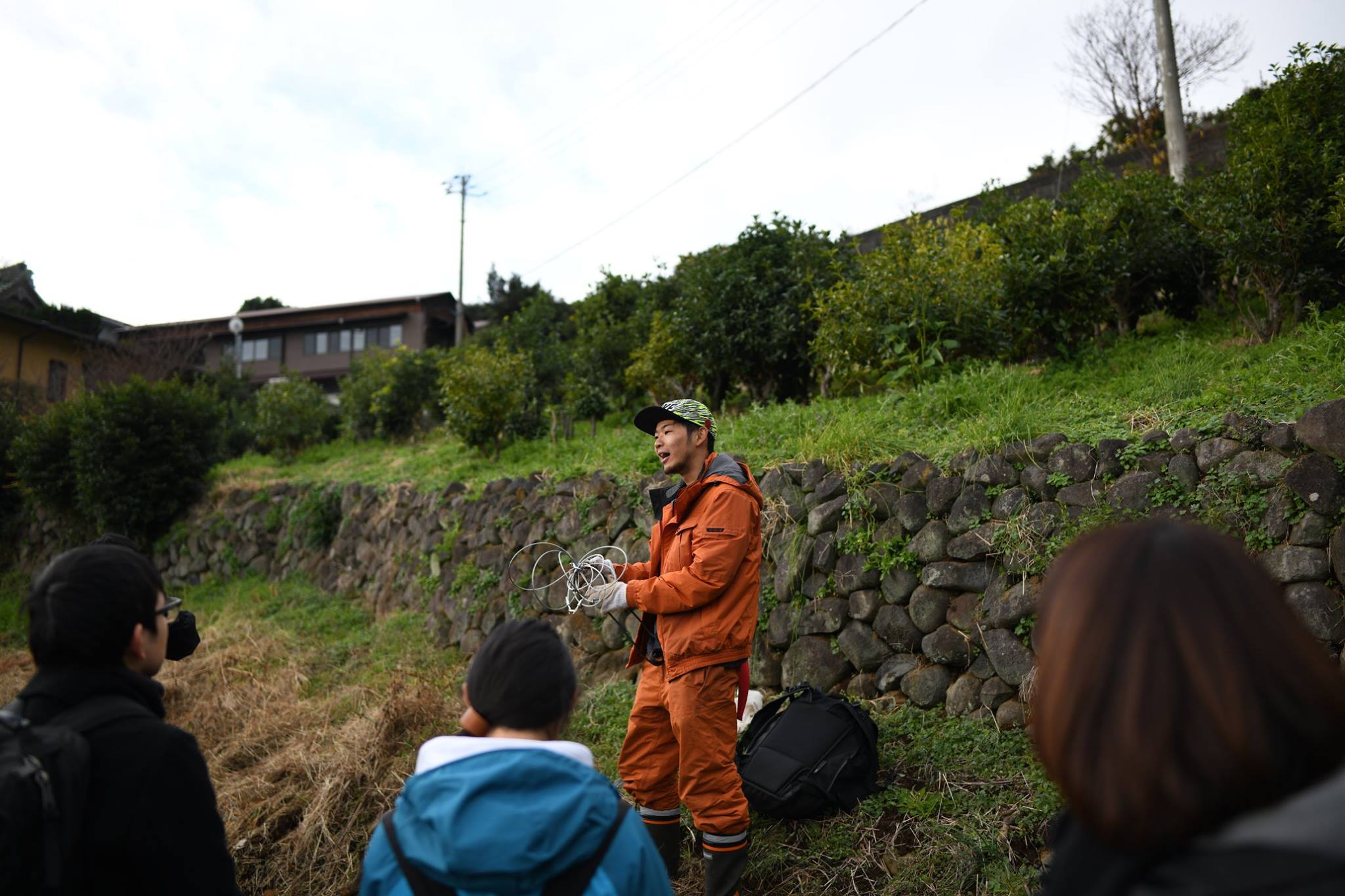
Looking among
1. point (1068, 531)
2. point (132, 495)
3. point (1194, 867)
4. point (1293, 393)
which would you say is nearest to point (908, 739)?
point (1068, 531)

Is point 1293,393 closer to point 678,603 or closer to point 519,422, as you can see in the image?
point 678,603

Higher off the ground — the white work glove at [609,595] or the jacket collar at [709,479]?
the jacket collar at [709,479]

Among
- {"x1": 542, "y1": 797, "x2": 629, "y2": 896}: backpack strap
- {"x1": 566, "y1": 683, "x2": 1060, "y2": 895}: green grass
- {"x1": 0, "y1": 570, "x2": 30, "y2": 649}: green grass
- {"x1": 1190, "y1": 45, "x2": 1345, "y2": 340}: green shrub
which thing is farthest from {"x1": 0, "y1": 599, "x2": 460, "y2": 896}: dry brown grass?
{"x1": 1190, "y1": 45, "x2": 1345, "y2": 340}: green shrub

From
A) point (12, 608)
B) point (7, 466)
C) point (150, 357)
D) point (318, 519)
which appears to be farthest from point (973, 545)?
point (150, 357)

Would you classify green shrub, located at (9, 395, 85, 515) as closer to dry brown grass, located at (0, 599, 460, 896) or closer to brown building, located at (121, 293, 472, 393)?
dry brown grass, located at (0, 599, 460, 896)

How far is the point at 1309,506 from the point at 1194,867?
3.74 m

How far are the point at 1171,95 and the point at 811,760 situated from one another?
32.7 feet

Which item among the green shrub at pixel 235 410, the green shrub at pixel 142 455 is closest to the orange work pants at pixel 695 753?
the green shrub at pixel 142 455

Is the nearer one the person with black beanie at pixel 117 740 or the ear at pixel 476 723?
the person with black beanie at pixel 117 740

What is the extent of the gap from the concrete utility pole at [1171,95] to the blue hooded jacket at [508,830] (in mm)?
10402

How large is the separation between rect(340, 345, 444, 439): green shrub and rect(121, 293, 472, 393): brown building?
15.9m

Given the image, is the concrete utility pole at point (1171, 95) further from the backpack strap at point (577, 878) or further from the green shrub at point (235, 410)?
the green shrub at point (235, 410)

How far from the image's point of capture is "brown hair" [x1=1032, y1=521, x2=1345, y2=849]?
1092mm

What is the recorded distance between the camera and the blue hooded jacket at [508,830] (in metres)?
1.61
